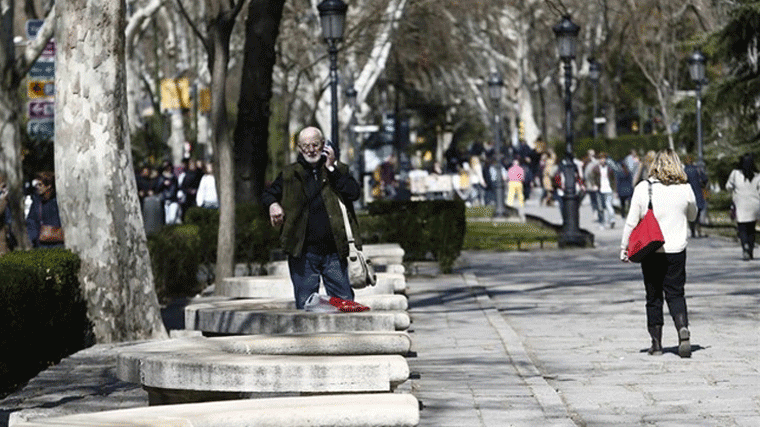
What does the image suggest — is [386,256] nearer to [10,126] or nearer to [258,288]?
[258,288]

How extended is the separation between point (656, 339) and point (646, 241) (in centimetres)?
73

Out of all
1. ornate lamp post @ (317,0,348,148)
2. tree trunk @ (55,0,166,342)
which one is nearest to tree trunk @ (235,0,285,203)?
ornate lamp post @ (317,0,348,148)

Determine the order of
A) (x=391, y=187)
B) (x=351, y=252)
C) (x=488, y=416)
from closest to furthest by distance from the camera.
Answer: (x=488, y=416), (x=351, y=252), (x=391, y=187)

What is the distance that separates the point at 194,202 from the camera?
1469 inches

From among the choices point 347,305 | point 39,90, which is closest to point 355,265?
point 347,305

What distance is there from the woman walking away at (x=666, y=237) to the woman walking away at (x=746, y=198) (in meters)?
12.0

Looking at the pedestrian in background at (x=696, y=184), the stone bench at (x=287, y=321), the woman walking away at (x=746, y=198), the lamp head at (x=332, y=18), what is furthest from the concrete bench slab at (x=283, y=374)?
the pedestrian in background at (x=696, y=184)

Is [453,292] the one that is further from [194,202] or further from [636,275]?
[194,202]

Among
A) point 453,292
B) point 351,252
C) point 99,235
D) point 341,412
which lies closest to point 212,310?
point 351,252

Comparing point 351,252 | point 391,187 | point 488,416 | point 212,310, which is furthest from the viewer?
point 391,187

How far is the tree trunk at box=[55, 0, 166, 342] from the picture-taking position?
15.1m

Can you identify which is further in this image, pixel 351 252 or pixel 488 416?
pixel 351 252

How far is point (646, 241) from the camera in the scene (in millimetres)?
14070

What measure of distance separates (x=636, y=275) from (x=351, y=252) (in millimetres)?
11273
